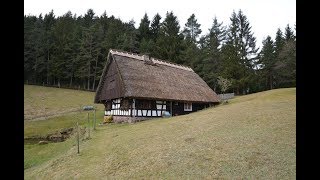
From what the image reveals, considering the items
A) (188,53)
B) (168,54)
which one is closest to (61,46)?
(168,54)

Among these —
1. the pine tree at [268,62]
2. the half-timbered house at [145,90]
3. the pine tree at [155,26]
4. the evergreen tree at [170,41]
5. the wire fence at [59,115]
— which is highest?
the pine tree at [155,26]

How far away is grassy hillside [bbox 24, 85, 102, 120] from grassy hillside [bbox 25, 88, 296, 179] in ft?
75.9

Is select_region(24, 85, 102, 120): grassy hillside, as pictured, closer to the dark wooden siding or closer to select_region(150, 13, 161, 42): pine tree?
the dark wooden siding

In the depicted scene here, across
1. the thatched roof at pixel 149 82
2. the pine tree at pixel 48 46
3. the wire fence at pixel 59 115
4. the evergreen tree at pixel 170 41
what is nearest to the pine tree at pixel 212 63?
the evergreen tree at pixel 170 41

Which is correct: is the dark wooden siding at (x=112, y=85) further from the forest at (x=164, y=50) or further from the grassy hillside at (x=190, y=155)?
the forest at (x=164, y=50)

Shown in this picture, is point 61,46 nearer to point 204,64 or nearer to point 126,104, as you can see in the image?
point 204,64

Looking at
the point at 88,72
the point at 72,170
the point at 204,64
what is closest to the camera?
the point at 72,170

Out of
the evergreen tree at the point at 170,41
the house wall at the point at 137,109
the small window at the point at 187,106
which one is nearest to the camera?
the house wall at the point at 137,109

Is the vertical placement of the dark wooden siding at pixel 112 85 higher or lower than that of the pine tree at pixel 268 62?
lower

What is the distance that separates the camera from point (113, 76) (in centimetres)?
3228

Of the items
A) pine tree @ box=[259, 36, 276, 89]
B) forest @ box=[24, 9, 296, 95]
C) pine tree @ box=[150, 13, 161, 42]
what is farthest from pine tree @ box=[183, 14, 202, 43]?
pine tree @ box=[259, 36, 276, 89]

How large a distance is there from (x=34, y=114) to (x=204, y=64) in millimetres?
34643

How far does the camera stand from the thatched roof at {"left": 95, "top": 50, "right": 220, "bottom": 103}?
96.0 ft

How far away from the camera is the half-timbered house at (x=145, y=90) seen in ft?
94.9
